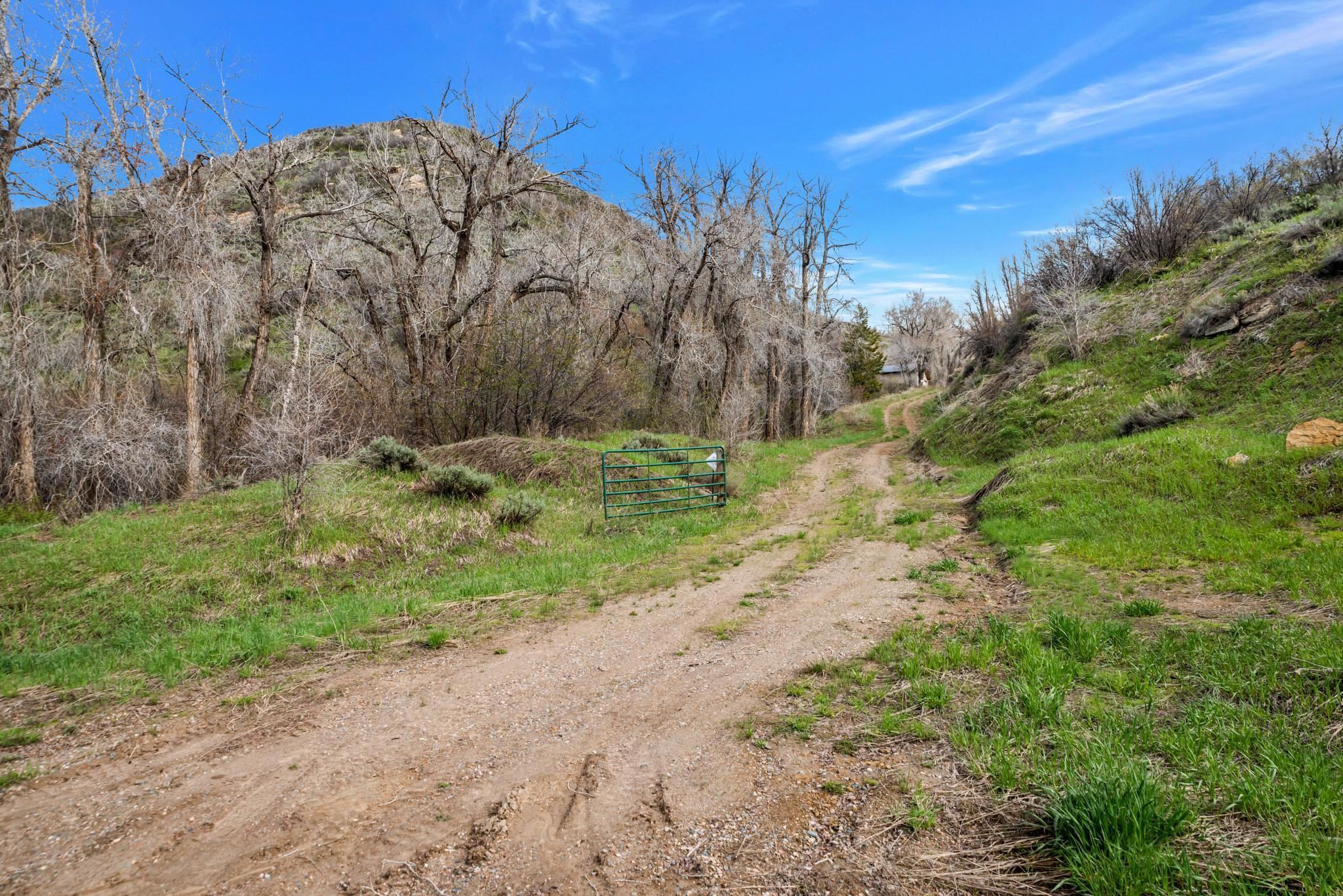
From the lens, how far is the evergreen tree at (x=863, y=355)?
168 feet

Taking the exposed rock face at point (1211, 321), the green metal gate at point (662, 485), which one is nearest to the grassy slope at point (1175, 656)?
the exposed rock face at point (1211, 321)

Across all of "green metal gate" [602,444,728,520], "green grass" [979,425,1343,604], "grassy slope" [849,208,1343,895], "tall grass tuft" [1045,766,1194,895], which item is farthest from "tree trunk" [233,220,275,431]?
"tall grass tuft" [1045,766,1194,895]

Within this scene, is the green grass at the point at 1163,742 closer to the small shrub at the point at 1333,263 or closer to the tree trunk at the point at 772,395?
the small shrub at the point at 1333,263

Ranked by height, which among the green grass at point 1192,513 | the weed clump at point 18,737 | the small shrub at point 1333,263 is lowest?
the weed clump at point 18,737

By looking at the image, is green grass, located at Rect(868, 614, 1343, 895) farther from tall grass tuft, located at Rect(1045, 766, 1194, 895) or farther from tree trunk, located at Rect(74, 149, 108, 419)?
tree trunk, located at Rect(74, 149, 108, 419)

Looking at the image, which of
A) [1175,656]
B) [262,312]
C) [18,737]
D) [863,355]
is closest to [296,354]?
[262,312]

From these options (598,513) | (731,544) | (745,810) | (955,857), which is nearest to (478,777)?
(745,810)

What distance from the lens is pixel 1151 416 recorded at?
11.3 meters

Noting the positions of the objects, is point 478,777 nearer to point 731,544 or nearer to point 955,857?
point 955,857

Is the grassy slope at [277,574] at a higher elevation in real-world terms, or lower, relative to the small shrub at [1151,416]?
lower

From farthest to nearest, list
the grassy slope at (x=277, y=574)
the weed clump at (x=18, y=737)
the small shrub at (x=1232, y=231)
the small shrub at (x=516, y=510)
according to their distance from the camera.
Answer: the small shrub at (x=1232, y=231) → the small shrub at (x=516, y=510) → the grassy slope at (x=277, y=574) → the weed clump at (x=18, y=737)

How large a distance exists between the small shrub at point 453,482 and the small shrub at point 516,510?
1.95 ft

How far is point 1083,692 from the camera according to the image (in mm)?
3928

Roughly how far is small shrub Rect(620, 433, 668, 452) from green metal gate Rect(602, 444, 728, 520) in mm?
1498
